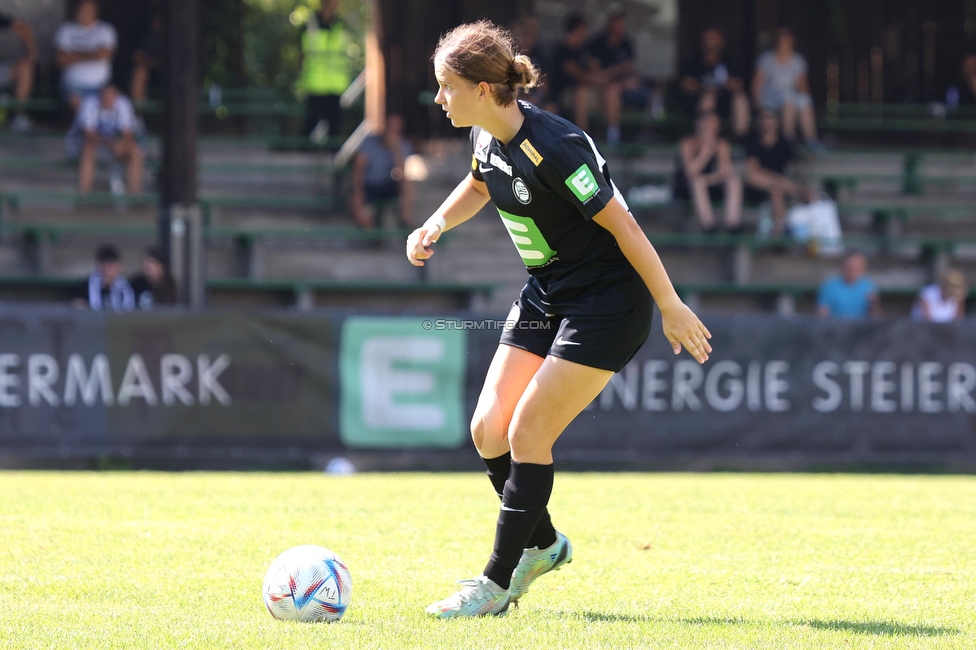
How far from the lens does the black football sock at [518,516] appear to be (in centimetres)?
481

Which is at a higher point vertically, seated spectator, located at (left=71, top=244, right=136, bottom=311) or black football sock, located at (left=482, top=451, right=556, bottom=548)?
black football sock, located at (left=482, top=451, right=556, bottom=548)

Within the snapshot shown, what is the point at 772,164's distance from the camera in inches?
633

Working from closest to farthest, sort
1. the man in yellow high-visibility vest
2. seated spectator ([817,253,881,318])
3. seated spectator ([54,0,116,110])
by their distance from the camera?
seated spectator ([817,253,881,318]) → seated spectator ([54,0,116,110]) → the man in yellow high-visibility vest

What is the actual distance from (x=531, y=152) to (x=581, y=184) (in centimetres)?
23

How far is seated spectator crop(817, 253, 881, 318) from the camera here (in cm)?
1347

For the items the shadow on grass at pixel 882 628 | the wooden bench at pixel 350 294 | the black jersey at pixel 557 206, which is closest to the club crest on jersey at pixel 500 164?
the black jersey at pixel 557 206

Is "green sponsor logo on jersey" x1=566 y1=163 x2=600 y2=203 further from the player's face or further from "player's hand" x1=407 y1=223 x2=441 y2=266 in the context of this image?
"player's hand" x1=407 y1=223 x2=441 y2=266

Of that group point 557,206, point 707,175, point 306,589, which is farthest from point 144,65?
point 306,589

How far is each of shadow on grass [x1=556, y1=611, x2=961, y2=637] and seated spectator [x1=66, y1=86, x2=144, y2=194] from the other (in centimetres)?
1149

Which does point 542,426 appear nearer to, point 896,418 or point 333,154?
point 896,418

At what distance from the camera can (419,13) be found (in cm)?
1914

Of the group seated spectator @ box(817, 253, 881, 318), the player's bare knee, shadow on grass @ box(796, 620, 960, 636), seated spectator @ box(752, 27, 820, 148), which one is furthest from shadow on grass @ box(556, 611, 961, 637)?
seated spectator @ box(752, 27, 820, 148)

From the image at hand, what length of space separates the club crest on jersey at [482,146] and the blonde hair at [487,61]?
264 mm

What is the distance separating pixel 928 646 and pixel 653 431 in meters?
6.99
